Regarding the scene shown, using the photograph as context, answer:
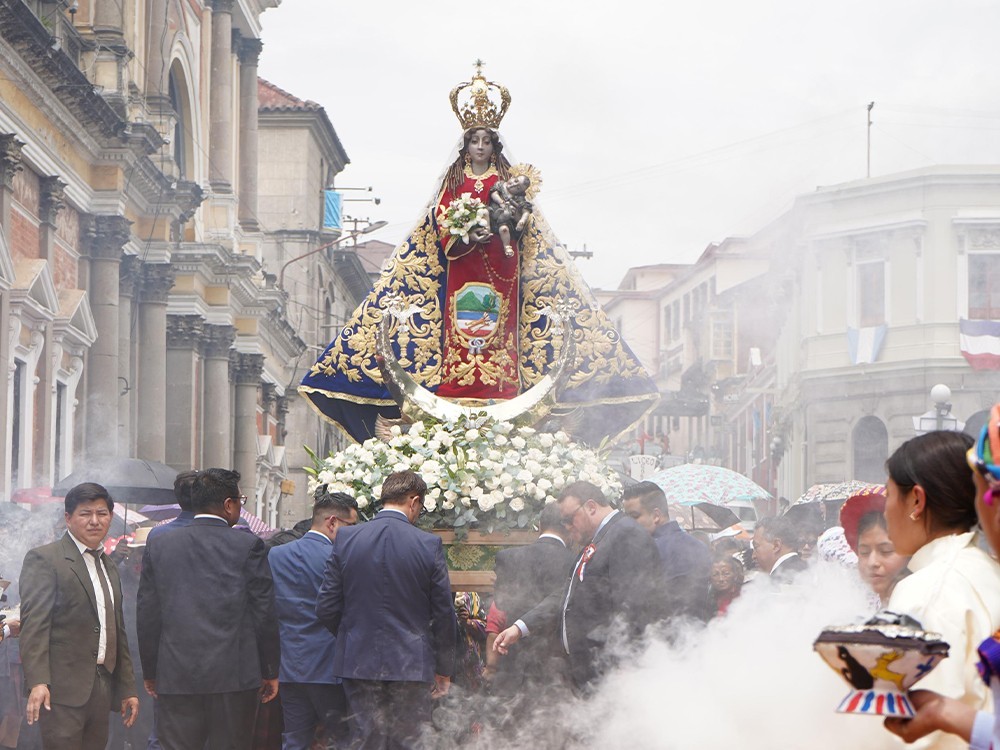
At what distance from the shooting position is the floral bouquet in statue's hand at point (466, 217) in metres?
9.87

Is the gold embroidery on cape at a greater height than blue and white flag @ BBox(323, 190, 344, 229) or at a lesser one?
lesser

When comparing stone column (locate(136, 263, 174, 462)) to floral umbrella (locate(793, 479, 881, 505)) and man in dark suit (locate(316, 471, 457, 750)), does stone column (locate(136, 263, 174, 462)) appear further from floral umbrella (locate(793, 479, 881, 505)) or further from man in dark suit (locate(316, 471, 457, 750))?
man in dark suit (locate(316, 471, 457, 750))

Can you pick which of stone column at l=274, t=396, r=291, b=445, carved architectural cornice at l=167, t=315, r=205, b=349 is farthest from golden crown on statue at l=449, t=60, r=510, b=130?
stone column at l=274, t=396, r=291, b=445

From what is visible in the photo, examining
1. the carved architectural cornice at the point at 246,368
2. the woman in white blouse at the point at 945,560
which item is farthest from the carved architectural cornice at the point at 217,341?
the woman in white blouse at the point at 945,560

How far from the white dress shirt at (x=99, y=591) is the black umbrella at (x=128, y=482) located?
7604 mm

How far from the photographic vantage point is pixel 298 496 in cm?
4991

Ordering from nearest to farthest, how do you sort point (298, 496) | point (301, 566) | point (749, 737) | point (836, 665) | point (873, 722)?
point (836, 665) < point (873, 722) < point (749, 737) < point (301, 566) < point (298, 496)

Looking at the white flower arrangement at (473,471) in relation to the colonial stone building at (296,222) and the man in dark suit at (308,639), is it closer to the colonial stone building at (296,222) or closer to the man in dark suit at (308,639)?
the man in dark suit at (308,639)

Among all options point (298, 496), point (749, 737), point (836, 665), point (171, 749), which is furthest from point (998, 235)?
point (298, 496)

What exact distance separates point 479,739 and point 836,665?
5.13 meters

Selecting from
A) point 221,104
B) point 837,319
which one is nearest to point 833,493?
point 837,319

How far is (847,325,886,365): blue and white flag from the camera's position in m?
20.0

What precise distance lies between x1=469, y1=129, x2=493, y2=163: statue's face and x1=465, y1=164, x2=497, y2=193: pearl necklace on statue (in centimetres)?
9

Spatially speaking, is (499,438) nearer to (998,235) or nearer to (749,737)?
(749,737)
